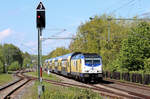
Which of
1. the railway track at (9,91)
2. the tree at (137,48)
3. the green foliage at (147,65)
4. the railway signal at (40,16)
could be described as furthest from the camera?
the tree at (137,48)

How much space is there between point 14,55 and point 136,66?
4272 inches

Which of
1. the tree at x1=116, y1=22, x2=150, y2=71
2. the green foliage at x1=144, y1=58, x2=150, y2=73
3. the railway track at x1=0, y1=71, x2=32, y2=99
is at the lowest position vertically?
the railway track at x1=0, y1=71, x2=32, y2=99

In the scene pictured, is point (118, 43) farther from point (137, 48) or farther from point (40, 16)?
point (40, 16)

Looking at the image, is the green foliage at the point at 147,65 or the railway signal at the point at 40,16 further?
the green foliage at the point at 147,65

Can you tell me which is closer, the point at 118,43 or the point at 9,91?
the point at 9,91

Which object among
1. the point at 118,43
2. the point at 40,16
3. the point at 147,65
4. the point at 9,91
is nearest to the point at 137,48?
the point at 147,65

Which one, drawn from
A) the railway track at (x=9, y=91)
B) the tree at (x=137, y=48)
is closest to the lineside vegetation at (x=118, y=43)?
the tree at (x=137, y=48)

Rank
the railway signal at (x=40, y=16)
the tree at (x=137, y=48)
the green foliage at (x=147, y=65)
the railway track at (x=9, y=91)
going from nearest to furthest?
the railway signal at (x=40, y=16)
the railway track at (x=9, y=91)
the green foliage at (x=147, y=65)
the tree at (x=137, y=48)

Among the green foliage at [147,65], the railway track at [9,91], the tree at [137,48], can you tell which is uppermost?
the tree at [137,48]

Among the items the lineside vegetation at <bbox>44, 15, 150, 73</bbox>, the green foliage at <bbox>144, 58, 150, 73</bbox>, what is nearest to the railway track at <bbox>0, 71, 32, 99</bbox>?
the lineside vegetation at <bbox>44, 15, 150, 73</bbox>

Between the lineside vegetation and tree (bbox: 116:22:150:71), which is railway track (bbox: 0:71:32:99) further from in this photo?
tree (bbox: 116:22:150:71)

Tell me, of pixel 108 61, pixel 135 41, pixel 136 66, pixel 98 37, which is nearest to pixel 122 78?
pixel 136 66

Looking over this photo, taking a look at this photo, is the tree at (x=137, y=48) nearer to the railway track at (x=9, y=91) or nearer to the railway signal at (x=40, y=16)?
the railway track at (x=9, y=91)

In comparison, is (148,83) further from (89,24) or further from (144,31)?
(89,24)
